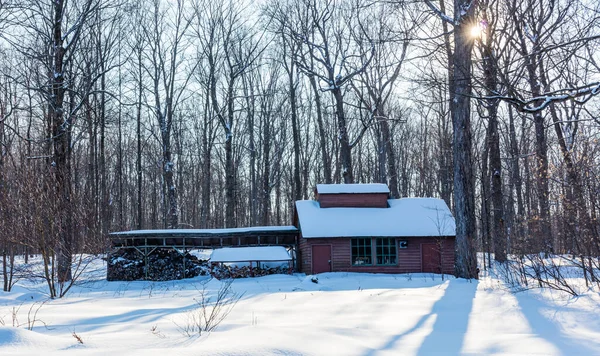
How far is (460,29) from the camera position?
14.6m

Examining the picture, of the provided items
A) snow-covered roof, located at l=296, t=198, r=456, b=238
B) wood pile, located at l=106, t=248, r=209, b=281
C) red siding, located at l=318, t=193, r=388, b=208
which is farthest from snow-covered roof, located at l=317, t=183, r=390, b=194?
wood pile, located at l=106, t=248, r=209, b=281

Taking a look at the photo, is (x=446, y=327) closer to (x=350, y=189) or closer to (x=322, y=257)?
(x=322, y=257)

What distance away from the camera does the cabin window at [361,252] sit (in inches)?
952

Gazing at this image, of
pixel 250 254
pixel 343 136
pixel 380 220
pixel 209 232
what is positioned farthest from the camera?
pixel 343 136

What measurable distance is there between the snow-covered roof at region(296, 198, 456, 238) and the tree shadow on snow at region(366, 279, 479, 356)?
12928mm

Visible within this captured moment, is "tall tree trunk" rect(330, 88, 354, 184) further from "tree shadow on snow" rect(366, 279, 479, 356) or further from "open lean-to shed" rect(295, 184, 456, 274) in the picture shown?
"tree shadow on snow" rect(366, 279, 479, 356)

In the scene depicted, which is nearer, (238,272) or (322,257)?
(322,257)

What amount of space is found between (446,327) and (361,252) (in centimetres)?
1725

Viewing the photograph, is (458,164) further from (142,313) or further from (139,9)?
(139,9)

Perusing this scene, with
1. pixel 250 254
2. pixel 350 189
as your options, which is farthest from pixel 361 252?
pixel 250 254

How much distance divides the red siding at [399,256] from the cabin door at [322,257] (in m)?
0.15

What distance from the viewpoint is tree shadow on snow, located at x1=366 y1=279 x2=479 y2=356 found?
569 cm

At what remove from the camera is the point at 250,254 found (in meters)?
24.4

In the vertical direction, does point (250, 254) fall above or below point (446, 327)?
below
